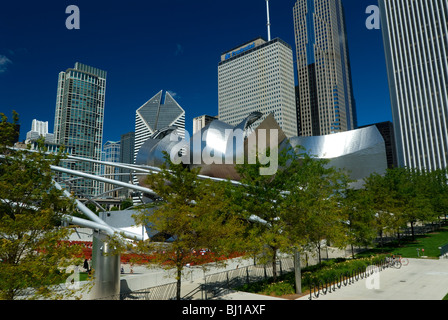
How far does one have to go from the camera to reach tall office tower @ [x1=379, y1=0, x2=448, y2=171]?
108938 millimetres

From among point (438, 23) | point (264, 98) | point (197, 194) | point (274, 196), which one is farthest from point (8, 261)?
point (264, 98)

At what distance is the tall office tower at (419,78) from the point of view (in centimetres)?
10894

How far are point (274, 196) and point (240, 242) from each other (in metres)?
3.05

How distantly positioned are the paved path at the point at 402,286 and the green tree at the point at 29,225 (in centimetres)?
977

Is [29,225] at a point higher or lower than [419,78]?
lower

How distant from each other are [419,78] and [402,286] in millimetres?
120784

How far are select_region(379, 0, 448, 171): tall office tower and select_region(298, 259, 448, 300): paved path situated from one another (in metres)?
107

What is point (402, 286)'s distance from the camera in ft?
47.0

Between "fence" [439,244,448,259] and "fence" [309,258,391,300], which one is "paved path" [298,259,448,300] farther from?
"fence" [439,244,448,259]

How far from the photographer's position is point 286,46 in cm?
17225

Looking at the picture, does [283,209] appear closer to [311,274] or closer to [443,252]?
[311,274]

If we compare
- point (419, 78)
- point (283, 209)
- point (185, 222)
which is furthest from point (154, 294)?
point (419, 78)

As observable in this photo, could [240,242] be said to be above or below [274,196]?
below
